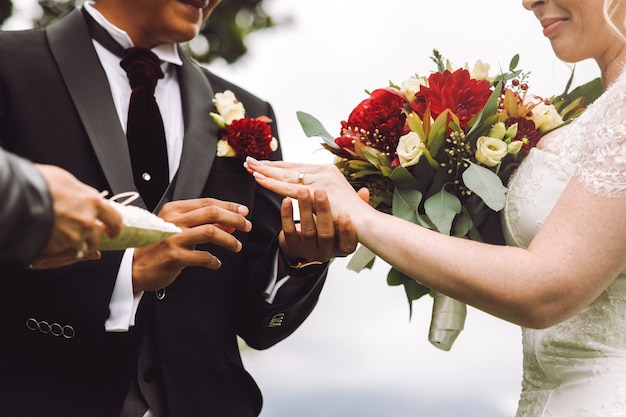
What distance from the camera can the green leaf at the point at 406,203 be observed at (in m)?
3.39

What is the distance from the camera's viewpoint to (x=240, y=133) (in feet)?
13.2

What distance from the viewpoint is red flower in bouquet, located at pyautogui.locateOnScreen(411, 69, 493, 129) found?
11.3 feet

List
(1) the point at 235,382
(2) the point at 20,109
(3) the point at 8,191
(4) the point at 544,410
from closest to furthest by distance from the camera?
(3) the point at 8,191
(4) the point at 544,410
(2) the point at 20,109
(1) the point at 235,382

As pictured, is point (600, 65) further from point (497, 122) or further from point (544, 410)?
point (544, 410)

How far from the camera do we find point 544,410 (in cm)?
325

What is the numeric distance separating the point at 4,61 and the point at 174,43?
895mm

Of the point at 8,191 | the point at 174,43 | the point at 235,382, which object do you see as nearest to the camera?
the point at 8,191

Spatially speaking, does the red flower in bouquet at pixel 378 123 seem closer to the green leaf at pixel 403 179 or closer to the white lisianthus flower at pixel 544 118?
the green leaf at pixel 403 179

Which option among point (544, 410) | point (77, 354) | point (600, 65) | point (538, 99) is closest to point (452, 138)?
point (538, 99)

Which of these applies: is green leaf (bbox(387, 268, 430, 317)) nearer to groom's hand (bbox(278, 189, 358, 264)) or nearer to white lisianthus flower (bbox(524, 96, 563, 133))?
groom's hand (bbox(278, 189, 358, 264))

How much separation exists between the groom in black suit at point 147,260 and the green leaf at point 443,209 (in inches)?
14.0

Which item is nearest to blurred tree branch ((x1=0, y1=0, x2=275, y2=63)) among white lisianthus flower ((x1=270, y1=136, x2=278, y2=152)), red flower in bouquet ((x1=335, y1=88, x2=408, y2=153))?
white lisianthus flower ((x1=270, y1=136, x2=278, y2=152))

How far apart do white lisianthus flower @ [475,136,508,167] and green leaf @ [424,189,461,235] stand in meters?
0.20

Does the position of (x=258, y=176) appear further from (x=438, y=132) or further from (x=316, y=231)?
(x=438, y=132)
